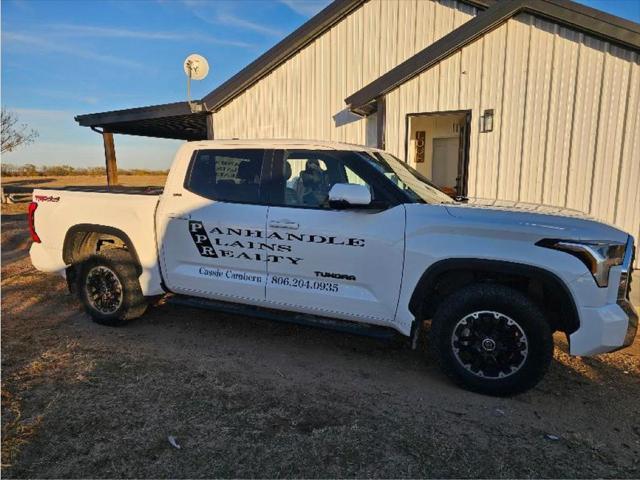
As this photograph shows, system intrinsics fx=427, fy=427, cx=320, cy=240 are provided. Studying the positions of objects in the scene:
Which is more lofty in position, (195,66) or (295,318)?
(195,66)

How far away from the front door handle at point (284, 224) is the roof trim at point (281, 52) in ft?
22.5

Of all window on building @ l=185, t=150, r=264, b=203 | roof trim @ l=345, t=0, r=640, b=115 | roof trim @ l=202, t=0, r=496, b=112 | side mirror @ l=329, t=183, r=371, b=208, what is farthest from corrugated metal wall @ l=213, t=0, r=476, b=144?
side mirror @ l=329, t=183, r=371, b=208

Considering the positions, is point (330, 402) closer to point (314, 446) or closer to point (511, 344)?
point (314, 446)

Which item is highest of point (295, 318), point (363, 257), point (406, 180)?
point (406, 180)

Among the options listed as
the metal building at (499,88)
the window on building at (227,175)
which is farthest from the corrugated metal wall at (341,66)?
the window on building at (227,175)

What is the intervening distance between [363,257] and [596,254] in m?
1.61

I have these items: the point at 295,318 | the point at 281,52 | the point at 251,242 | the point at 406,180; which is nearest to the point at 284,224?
the point at 251,242

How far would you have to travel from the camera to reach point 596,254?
9.55 ft

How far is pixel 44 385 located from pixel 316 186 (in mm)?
2699

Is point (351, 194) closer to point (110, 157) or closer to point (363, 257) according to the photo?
point (363, 257)

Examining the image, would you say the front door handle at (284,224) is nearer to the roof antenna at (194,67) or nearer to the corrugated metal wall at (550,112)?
the corrugated metal wall at (550,112)

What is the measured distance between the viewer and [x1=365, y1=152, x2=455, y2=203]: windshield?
3.58 metres

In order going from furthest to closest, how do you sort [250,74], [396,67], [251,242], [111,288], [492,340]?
[250,74], [396,67], [111,288], [251,242], [492,340]

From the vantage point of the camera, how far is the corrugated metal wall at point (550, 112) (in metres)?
6.27
